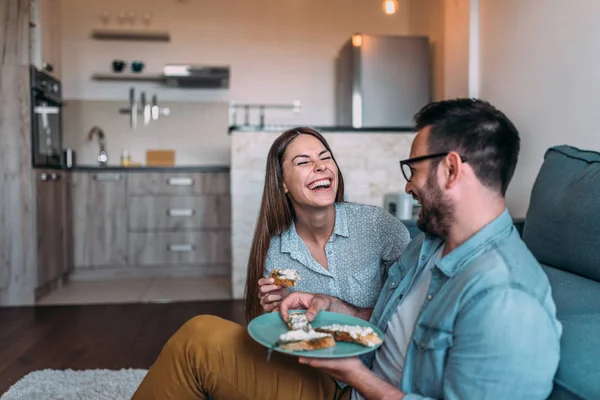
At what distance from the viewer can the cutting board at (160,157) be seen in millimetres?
5246

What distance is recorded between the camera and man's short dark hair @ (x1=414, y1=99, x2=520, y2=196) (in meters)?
0.92

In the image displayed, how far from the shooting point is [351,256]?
5.05ft

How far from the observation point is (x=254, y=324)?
111 cm

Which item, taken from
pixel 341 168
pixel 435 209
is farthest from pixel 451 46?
pixel 435 209

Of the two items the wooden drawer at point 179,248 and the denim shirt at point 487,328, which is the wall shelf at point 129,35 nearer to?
the wooden drawer at point 179,248

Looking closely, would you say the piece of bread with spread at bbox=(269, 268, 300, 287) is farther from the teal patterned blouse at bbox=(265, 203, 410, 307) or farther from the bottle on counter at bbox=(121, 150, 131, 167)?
the bottle on counter at bbox=(121, 150, 131, 167)

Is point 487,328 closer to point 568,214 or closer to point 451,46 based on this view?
point 568,214

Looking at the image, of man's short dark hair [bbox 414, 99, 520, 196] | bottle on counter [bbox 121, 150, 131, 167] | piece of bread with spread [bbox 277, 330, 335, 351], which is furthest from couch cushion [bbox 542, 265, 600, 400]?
bottle on counter [bbox 121, 150, 131, 167]

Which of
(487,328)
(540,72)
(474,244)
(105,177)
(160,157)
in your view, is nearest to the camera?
(487,328)

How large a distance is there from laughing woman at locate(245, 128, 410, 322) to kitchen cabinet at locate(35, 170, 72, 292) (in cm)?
276

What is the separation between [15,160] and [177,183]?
1359 millimetres

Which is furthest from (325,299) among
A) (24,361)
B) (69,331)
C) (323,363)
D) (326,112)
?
(326,112)

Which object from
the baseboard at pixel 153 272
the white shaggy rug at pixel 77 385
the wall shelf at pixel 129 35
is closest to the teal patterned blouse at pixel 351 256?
the white shaggy rug at pixel 77 385

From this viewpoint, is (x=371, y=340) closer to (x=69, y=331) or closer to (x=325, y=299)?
(x=325, y=299)
